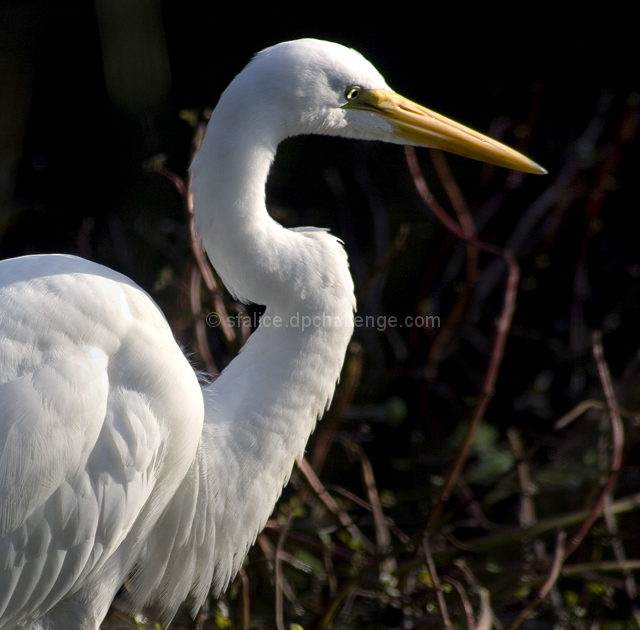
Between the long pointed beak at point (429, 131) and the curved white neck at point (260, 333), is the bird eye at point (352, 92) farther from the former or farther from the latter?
the curved white neck at point (260, 333)

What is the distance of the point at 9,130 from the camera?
3754 millimetres

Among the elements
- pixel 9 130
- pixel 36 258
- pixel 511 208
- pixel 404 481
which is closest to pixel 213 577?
pixel 36 258

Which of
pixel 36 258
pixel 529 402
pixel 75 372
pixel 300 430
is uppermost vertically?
pixel 36 258

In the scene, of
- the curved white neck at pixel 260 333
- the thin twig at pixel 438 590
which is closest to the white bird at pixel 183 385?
the curved white neck at pixel 260 333

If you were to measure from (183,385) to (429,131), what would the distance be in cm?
75

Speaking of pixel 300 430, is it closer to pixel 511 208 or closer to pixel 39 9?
pixel 511 208

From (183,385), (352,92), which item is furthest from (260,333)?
(352,92)

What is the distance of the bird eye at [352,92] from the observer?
1791 millimetres

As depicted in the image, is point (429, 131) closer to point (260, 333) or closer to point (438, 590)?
point (260, 333)

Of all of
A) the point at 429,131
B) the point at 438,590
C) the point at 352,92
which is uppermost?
the point at 352,92

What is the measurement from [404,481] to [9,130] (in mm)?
2242

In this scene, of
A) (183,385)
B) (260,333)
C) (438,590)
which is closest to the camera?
(183,385)

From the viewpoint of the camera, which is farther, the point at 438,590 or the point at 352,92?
the point at 438,590

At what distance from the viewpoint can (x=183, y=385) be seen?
67.3 inches
